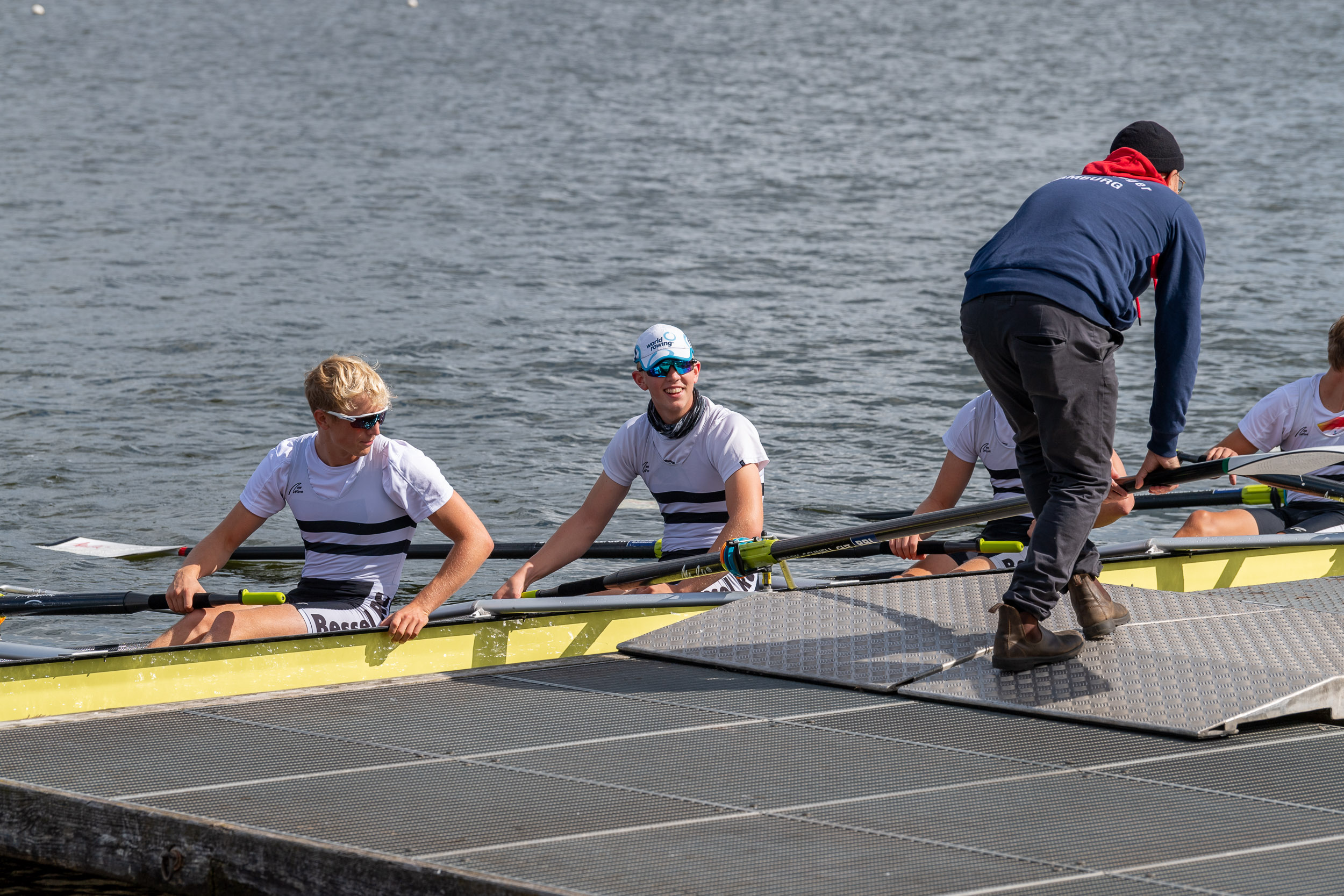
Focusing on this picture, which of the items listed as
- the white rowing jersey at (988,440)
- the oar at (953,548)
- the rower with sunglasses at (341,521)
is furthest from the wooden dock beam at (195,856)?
the white rowing jersey at (988,440)

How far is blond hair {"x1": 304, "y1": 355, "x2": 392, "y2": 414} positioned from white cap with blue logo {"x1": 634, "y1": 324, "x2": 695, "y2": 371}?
110 cm

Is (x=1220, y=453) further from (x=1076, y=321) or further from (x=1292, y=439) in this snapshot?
(x=1076, y=321)

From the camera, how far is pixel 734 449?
6184 millimetres

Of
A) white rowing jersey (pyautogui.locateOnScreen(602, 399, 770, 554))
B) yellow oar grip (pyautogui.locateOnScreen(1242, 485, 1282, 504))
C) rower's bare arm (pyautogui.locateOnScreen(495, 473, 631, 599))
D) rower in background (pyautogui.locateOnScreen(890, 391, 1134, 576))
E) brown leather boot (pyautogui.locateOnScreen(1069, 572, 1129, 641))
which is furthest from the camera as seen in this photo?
yellow oar grip (pyautogui.locateOnScreen(1242, 485, 1282, 504))

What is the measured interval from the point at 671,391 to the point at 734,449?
334 mm

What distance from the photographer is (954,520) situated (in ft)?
17.7

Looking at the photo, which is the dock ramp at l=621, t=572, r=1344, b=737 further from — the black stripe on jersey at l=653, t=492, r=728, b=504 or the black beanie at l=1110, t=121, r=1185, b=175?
the black beanie at l=1110, t=121, r=1185, b=175

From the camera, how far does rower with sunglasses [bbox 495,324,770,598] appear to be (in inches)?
241

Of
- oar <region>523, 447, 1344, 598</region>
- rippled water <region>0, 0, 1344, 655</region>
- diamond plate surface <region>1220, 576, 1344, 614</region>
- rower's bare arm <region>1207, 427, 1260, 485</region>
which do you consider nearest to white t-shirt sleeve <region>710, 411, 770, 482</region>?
oar <region>523, 447, 1344, 598</region>

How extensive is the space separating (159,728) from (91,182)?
20118 mm

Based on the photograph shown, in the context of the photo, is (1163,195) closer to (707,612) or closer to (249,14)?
(707,612)

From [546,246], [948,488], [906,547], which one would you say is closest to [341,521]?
[906,547]

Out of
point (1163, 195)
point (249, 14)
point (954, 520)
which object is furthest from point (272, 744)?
point (249, 14)

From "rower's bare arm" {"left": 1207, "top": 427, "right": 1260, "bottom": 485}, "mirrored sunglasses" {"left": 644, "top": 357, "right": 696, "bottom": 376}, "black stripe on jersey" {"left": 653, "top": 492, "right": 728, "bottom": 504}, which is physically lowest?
"black stripe on jersey" {"left": 653, "top": 492, "right": 728, "bottom": 504}
